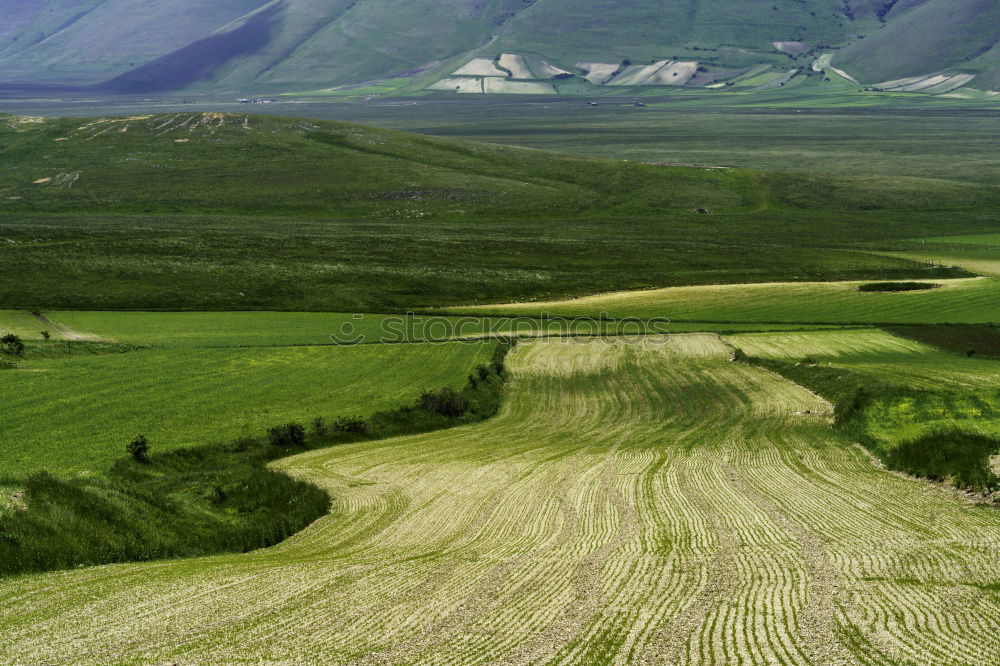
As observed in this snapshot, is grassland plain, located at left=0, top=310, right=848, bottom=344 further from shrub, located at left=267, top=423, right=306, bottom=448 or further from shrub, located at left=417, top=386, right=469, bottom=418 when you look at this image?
shrub, located at left=267, top=423, right=306, bottom=448

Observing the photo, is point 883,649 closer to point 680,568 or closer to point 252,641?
point 680,568

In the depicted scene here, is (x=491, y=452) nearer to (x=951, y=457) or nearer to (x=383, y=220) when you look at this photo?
(x=951, y=457)

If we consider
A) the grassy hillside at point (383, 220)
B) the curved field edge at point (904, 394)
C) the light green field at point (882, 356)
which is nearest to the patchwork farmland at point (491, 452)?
the curved field edge at point (904, 394)

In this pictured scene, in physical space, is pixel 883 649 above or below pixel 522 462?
above

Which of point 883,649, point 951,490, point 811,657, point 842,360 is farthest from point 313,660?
point 842,360

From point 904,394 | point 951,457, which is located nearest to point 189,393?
point 951,457
